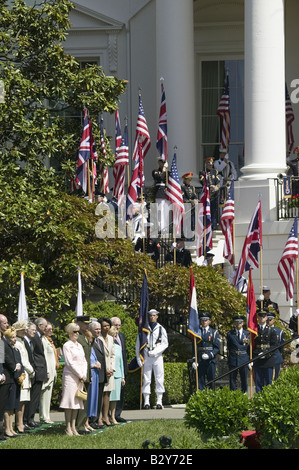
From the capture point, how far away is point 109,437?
17938 millimetres

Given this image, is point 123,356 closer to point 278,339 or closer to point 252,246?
point 278,339

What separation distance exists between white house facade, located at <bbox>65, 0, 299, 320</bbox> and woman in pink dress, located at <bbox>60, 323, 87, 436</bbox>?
10.1 metres

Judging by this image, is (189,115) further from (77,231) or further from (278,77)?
(77,231)

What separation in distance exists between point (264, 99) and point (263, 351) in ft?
28.5

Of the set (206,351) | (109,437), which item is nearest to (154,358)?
(206,351)

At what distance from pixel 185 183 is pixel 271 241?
254cm

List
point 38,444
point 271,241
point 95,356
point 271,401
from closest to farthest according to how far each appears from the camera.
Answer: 1. point 271,401
2. point 38,444
3. point 95,356
4. point 271,241

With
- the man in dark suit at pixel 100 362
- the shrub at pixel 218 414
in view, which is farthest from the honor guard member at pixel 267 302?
the shrub at pixel 218 414

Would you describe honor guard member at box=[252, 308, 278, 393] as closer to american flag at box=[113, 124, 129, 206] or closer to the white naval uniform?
the white naval uniform

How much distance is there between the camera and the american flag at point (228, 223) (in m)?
27.8

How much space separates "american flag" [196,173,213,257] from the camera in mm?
27844

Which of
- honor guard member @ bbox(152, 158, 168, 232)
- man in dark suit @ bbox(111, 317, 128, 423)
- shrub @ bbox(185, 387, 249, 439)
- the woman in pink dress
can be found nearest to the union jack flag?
honor guard member @ bbox(152, 158, 168, 232)
